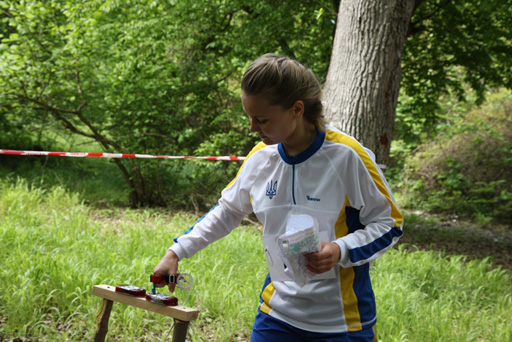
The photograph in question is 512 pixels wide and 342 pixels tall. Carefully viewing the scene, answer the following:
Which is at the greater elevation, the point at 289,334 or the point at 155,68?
the point at 155,68

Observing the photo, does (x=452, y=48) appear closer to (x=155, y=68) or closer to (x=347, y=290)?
(x=155, y=68)

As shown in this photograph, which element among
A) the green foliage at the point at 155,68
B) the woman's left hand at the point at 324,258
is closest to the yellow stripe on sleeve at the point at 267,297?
the woman's left hand at the point at 324,258

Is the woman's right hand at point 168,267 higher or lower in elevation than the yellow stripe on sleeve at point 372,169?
lower

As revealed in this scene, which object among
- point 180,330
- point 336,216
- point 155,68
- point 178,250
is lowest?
point 180,330

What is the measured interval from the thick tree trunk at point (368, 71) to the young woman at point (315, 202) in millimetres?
3239

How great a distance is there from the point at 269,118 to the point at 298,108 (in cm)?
13

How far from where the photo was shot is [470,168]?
14.1m

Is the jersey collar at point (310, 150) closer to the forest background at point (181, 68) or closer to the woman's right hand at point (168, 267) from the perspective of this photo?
the woman's right hand at point (168, 267)

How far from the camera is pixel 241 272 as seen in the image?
5258 mm

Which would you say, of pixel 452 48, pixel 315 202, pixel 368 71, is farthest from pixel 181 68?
pixel 315 202

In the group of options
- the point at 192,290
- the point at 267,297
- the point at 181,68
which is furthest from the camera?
the point at 181,68

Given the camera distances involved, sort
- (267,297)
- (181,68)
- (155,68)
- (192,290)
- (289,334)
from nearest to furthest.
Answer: (289,334), (267,297), (192,290), (155,68), (181,68)

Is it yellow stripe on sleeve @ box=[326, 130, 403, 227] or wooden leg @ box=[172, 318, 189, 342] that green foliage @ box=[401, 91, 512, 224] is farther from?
wooden leg @ box=[172, 318, 189, 342]

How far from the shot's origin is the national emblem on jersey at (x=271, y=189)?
207 cm
